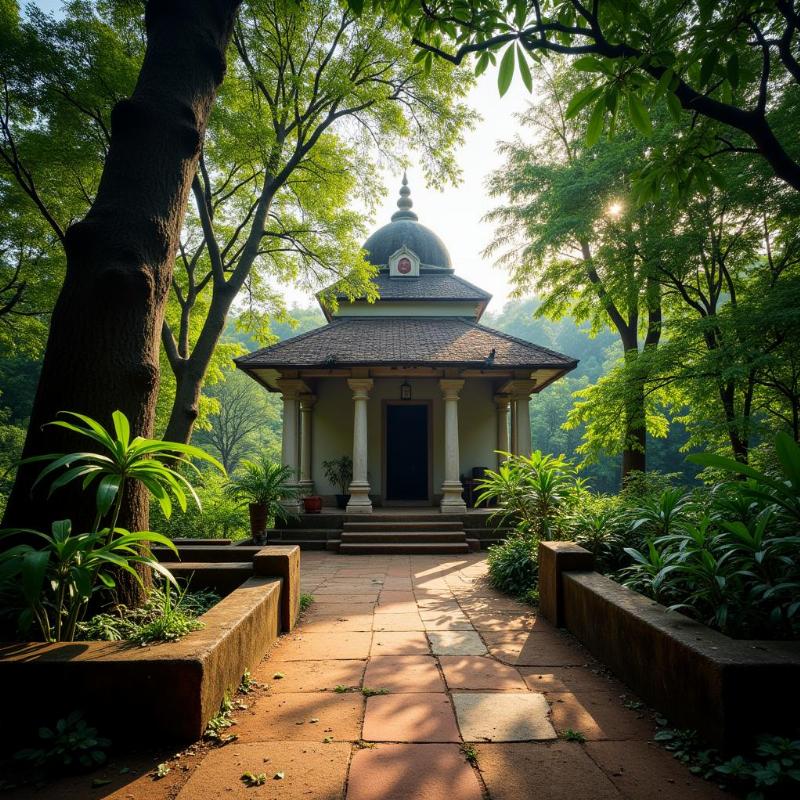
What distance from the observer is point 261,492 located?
8625 mm

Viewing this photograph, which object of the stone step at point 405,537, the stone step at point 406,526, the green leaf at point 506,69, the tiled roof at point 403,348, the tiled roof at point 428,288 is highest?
the tiled roof at point 428,288

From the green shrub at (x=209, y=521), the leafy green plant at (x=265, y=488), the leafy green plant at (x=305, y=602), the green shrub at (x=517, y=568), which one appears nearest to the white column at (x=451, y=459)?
the leafy green plant at (x=265, y=488)

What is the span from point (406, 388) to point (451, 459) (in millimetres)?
2154

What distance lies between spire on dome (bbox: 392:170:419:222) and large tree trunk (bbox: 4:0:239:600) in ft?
55.5

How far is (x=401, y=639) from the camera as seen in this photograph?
12.4ft

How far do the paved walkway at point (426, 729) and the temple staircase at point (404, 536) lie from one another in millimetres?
4492

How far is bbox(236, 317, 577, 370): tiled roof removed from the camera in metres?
10.0

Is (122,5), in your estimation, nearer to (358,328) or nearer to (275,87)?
(275,87)

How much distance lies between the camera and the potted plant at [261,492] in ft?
28.0

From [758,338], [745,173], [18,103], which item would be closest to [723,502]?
[758,338]

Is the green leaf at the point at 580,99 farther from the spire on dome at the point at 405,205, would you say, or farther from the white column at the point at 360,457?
the spire on dome at the point at 405,205

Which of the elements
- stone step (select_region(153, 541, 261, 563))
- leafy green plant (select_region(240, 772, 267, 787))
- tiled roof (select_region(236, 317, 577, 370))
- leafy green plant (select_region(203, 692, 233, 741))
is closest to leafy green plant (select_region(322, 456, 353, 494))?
tiled roof (select_region(236, 317, 577, 370))

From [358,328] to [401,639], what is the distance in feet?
32.2

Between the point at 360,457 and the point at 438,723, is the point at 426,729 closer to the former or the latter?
the point at 438,723
